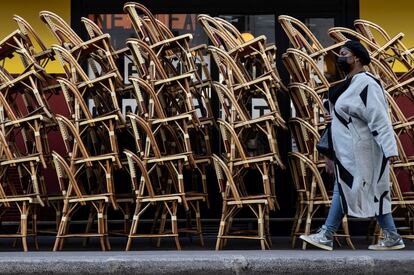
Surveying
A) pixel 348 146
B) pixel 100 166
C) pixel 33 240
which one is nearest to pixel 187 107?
pixel 100 166

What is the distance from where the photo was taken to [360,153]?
7969 mm

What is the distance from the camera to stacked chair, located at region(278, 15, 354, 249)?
854 cm

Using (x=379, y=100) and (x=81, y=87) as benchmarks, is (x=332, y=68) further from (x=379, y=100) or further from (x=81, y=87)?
(x=81, y=87)

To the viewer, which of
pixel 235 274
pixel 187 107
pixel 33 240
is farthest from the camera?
pixel 33 240

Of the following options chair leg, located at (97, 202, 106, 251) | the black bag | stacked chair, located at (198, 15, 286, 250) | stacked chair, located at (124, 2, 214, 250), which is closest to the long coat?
the black bag

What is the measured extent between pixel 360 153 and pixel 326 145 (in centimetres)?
34

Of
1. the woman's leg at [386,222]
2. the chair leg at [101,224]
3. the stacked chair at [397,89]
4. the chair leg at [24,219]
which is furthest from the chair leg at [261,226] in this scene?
the chair leg at [24,219]

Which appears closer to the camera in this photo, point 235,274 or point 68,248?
point 235,274

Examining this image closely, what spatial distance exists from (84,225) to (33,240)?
2.02 feet

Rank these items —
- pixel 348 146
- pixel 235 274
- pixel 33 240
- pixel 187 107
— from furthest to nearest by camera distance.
→ 1. pixel 33 240
2. pixel 187 107
3. pixel 348 146
4. pixel 235 274

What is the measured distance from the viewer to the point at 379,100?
788cm

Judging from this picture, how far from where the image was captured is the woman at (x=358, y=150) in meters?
7.93

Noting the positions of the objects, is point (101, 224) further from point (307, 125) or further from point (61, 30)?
point (307, 125)

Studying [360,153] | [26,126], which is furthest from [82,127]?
[360,153]
